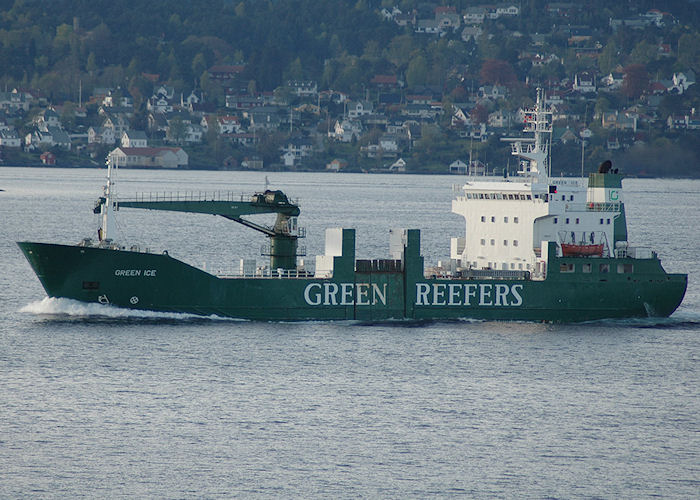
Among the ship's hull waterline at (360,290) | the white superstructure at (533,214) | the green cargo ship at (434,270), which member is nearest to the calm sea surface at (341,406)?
the ship's hull waterline at (360,290)

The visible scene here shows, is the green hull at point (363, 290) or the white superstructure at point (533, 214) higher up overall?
the white superstructure at point (533, 214)

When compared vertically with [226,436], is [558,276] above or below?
above

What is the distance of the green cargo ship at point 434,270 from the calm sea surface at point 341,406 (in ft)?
2.65

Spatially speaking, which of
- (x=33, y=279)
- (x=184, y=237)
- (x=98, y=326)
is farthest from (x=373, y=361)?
(x=184, y=237)

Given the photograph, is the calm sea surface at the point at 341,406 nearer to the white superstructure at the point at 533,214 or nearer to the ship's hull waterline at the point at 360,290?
the ship's hull waterline at the point at 360,290

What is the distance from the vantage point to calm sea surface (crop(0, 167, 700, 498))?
34.2 m

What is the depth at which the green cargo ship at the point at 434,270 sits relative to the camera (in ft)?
169

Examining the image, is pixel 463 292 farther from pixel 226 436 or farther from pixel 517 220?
pixel 226 436

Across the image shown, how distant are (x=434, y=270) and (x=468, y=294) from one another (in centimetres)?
287

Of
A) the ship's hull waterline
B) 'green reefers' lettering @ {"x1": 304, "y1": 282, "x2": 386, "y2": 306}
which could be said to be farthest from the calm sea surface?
'green reefers' lettering @ {"x1": 304, "y1": 282, "x2": 386, "y2": 306}

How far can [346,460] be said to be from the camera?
35.7 m

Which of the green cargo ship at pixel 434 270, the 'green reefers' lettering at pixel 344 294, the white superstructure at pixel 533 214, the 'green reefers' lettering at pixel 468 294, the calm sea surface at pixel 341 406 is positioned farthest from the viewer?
the white superstructure at pixel 533 214

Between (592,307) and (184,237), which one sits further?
(184,237)

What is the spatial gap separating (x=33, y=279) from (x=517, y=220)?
80.1 feet
